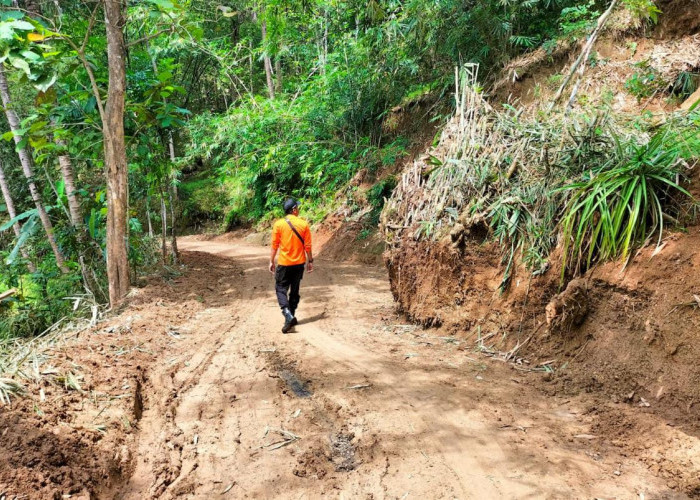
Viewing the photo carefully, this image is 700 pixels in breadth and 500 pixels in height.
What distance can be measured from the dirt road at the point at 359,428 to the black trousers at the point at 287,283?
2.38 feet

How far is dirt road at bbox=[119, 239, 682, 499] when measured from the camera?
8.66 ft

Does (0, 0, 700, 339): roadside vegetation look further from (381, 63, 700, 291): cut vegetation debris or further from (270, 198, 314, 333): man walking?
(270, 198, 314, 333): man walking

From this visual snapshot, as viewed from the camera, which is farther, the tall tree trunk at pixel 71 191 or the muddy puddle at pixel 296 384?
the tall tree trunk at pixel 71 191

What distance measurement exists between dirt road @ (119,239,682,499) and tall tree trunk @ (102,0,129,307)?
257 cm

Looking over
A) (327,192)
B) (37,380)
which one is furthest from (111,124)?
(327,192)

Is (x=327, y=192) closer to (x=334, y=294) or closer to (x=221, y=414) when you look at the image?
(x=334, y=294)

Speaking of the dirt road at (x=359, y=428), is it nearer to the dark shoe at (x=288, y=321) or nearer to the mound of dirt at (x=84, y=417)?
the mound of dirt at (x=84, y=417)

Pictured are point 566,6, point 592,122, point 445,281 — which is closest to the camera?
point 592,122

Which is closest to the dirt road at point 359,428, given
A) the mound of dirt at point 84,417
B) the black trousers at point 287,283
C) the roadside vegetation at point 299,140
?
the mound of dirt at point 84,417

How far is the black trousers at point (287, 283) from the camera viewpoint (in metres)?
6.07

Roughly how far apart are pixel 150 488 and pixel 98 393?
1.25 metres

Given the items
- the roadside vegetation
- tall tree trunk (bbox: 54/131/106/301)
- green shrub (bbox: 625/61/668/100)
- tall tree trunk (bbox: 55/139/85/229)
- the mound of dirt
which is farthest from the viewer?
green shrub (bbox: 625/61/668/100)

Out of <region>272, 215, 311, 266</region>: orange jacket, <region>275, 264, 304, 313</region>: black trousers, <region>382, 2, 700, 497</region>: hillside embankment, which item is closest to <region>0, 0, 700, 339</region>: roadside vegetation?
<region>382, 2, 700, 497</region>: hillside embankment

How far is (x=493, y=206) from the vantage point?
16.0ft
